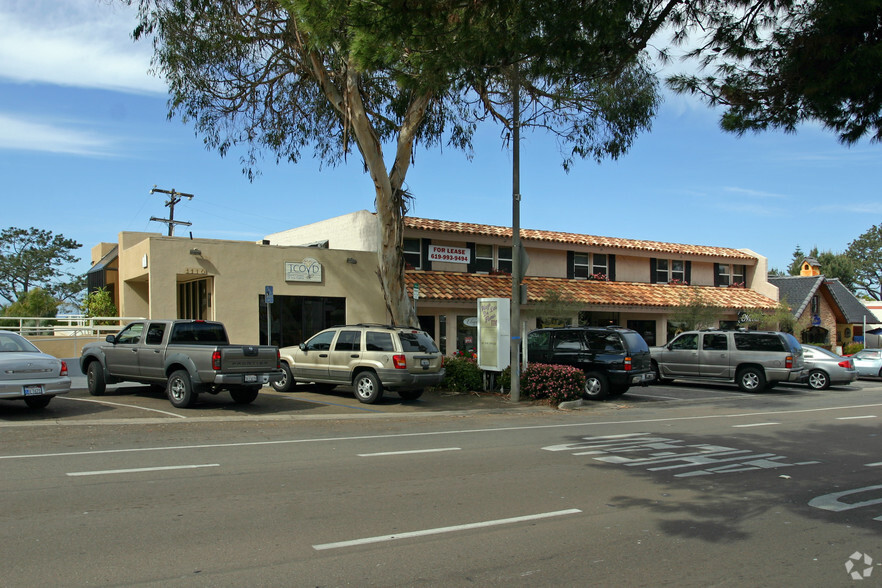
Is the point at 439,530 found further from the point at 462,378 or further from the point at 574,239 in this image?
the point at 574,239

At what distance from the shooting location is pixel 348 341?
16.5m

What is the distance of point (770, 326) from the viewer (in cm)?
3416

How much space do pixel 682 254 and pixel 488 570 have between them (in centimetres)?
3198

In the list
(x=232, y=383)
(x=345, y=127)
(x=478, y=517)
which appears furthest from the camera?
(x=345, y=127)

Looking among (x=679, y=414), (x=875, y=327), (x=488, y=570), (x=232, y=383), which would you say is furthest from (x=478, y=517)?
(x=875, y=327)

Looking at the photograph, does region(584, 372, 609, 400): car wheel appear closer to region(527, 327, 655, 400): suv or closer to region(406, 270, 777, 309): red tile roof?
region(527, 327, 655, 400): suv

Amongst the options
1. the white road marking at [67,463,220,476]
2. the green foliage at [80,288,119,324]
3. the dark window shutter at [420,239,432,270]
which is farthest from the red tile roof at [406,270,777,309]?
the white road marking at [67,463,220,476]

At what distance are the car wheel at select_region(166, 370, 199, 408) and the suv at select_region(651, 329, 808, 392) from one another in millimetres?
15421

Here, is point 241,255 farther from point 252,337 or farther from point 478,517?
point 478,517

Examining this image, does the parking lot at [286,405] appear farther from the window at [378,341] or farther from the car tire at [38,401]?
the window at [378,341]

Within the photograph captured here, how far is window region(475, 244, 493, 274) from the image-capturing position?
2873 cm

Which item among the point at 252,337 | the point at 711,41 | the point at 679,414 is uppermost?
→ the point at 711,41

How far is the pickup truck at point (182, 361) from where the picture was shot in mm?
13734

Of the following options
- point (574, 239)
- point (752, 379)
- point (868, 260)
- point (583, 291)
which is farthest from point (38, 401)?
point (868, 260)
